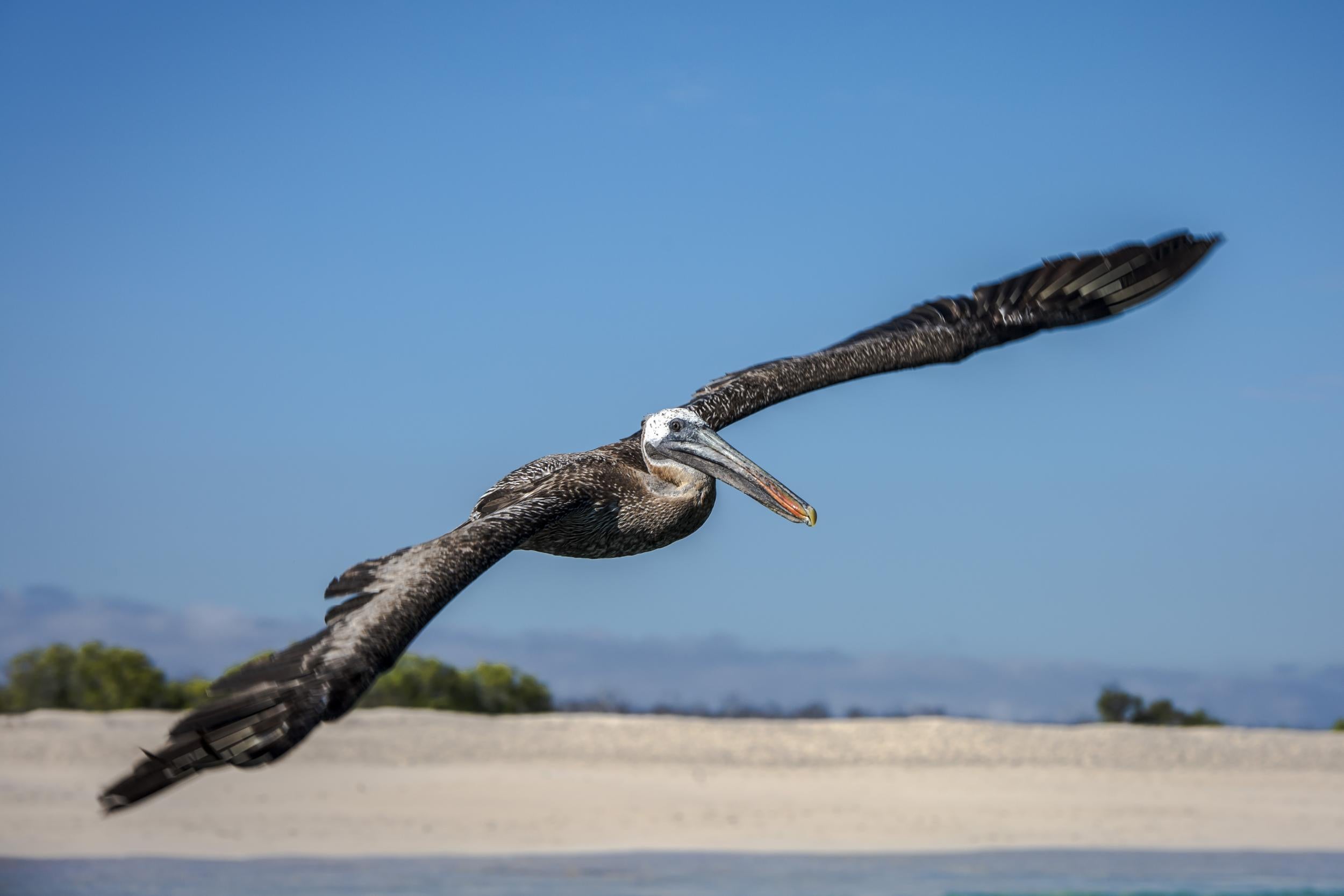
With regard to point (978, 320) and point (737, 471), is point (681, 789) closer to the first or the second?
point (978, 320)

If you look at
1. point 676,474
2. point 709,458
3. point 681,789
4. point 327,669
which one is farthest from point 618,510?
point 681,789

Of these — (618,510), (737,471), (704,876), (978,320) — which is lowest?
(704,876)

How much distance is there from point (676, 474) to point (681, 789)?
32.7m

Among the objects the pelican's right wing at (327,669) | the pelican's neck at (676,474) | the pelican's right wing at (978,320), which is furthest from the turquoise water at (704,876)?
the pelican's right wing at (327,669)

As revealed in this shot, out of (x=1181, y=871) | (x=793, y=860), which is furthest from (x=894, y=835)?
(x=1181, y=871)

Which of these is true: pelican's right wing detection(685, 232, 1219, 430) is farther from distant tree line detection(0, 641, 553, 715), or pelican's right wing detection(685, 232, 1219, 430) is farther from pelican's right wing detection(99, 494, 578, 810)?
distant tree line detection(0, 641, 553, 715)

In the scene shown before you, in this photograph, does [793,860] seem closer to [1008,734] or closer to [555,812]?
[555,812]

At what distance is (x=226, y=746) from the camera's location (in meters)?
9.09

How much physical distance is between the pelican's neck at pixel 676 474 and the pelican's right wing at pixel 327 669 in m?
2.23

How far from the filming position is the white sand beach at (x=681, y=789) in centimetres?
4081

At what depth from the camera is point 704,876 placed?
37.5m

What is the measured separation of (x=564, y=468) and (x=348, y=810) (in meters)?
32.2

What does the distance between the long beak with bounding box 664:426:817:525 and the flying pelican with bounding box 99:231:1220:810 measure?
0.04 feet

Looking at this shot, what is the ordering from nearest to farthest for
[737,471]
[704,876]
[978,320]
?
[737,471], [978,320], [704,876]
